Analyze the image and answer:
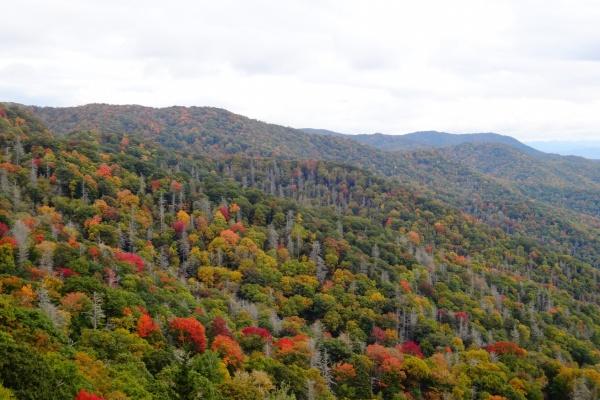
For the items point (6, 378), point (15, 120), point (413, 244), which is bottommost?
point (413, 244)

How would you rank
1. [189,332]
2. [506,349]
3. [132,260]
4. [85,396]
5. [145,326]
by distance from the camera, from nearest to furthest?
[85,396] < [145,326] < [189,332] < [132,260] < [506,349]

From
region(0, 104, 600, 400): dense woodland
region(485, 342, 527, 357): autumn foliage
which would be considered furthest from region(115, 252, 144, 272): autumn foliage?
region(485, 342, 527, 357): autumn foliage

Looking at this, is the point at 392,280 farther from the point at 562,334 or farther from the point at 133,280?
the point at 133,280

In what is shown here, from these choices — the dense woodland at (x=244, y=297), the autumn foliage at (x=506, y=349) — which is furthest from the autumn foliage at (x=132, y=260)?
the autumn foliage at (x=506, y=349)

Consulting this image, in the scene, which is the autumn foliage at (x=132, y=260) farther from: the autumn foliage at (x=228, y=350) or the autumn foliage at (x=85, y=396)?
the autumn foliage at (x=85, y=396)

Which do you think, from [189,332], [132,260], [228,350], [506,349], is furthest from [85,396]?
[506,349]

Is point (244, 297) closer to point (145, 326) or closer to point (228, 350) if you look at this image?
point (228, 350)

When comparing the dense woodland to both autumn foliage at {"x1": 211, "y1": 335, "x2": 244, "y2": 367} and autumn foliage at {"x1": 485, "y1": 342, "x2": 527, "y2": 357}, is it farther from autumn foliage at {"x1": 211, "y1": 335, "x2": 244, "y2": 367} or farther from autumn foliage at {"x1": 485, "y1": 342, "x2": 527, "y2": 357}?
autumn foliage at {"x1": 485, "y1": 342, "x2": 527, "y2": 357}

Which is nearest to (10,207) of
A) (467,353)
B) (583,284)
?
(467,353)
